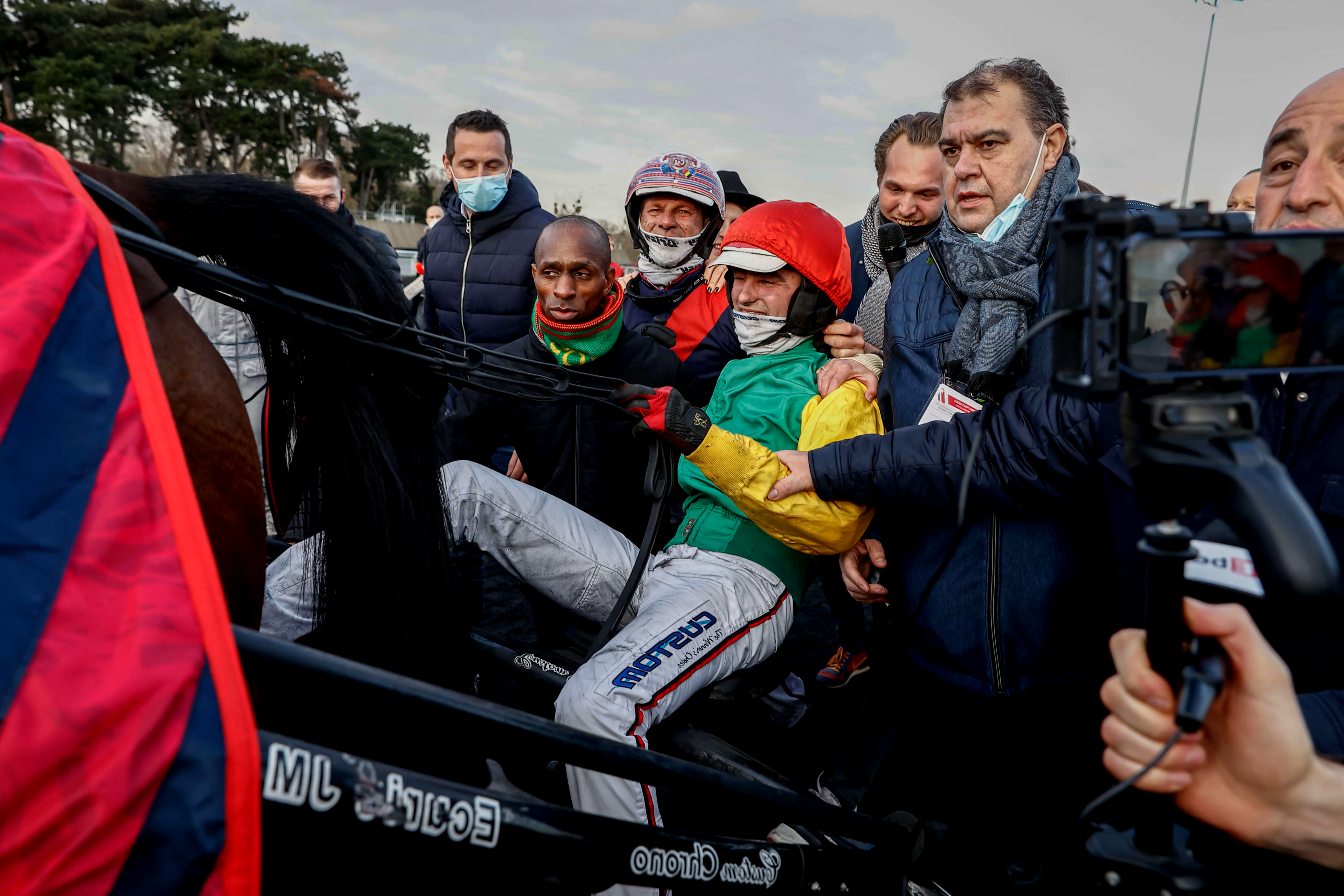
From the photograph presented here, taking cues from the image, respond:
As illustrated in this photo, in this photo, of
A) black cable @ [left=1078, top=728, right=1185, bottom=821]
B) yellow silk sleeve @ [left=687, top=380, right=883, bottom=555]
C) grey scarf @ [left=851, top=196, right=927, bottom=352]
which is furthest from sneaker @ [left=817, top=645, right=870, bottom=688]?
black cable @ [left=1078, top=728, right=1185, bottom=821]

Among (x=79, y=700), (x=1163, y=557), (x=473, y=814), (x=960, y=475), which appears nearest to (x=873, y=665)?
(x=960, y=475)

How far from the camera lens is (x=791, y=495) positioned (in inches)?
75.0

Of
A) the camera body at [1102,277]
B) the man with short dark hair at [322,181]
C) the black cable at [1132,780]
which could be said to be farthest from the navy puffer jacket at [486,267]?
the black cable at [1132,780]

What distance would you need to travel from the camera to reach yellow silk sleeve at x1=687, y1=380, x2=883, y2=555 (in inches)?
74.8

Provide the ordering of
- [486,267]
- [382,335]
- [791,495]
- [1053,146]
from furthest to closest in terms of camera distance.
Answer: [486,267] → [1053,146] → [791,495] → [382,335]

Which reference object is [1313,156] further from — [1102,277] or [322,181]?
[322,181]

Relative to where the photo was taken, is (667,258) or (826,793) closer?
(826,793)

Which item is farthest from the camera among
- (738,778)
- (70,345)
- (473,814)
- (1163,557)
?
(738,778)

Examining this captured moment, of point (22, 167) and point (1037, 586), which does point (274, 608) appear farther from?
point (1037, 586)

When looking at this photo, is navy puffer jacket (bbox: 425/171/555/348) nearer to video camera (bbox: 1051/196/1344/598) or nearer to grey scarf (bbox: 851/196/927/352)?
grey scarf (bbox: 851/196/927/352)

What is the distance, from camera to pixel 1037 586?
1.78 meters

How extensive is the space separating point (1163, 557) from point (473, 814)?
0.90 meters

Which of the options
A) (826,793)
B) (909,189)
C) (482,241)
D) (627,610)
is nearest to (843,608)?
(826,793)

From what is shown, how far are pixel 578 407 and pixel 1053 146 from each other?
4.79ft
